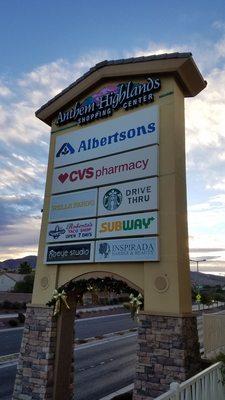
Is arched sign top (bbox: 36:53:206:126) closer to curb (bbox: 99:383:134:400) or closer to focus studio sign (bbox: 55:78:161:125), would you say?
focus studio sign (bbox: 55:78:161:125)

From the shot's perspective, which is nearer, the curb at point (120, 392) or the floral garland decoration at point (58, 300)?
the floral garland decoration at point (58, 300)

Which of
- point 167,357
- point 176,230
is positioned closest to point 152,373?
point 167,357

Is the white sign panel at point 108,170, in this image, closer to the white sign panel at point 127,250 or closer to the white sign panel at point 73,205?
the white sign panel at point 73,205

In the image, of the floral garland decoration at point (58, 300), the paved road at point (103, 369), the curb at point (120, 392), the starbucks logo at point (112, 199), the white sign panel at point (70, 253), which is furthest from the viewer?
the paved road at point (103, 369)

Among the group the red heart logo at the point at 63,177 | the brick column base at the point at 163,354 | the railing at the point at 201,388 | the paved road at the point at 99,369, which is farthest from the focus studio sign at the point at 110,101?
the paved road at the point at 99,369

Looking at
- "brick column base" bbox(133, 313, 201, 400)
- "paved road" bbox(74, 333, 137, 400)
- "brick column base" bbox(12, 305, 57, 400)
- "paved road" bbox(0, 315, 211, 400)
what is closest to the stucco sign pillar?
"brick column base" bbox(133, 313, 201, 400)

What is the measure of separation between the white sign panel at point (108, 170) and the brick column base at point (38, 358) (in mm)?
4303

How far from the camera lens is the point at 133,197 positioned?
10.9m

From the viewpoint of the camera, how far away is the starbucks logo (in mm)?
11195

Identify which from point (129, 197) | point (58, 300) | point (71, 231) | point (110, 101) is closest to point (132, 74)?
point (110, 101)

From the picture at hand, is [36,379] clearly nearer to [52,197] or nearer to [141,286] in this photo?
[141,286]

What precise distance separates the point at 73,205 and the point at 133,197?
250cm

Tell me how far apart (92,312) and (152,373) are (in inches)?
1908

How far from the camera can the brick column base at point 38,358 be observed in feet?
36.0
